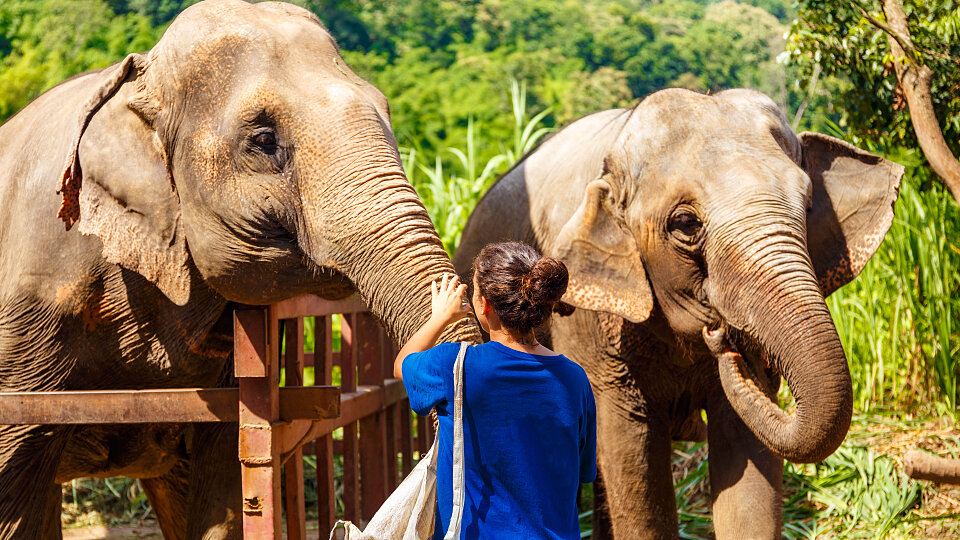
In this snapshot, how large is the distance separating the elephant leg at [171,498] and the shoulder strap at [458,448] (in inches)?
96.9

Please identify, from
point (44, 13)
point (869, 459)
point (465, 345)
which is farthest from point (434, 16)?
point (465, 345)

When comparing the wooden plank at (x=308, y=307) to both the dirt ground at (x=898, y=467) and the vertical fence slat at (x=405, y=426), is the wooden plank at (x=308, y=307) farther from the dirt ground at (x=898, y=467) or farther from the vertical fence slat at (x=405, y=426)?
the dirt ground at (x=898, y=467)

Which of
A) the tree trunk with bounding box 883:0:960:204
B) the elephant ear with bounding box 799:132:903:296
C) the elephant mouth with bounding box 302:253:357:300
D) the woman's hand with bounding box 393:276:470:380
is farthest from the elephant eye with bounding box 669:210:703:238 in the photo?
the tree trunk with bounding box 883:0:960:204

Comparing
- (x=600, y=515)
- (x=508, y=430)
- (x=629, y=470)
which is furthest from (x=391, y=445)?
(x=508, y=430)

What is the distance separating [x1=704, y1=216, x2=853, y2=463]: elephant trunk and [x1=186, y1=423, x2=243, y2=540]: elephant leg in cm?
173

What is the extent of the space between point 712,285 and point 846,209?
35.7 inches

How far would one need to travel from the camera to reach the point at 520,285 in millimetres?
2246

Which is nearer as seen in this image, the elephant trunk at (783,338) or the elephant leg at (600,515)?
the elephant trunk at (783,338)

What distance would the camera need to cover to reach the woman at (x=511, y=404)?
225 centimetres

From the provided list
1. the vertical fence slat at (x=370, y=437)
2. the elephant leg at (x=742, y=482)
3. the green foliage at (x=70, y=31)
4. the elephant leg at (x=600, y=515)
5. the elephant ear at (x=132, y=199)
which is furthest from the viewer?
the green foliage at (x=70, y=31)

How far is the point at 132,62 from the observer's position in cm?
350

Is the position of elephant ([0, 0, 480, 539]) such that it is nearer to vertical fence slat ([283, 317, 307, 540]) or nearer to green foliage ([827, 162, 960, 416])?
vertical fence slat ([283, 317, 307, 540])

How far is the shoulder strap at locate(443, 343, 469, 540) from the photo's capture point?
7.27ft

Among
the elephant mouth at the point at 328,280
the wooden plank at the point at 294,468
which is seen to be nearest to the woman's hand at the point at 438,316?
the elephant mouth at the point at 328,280
